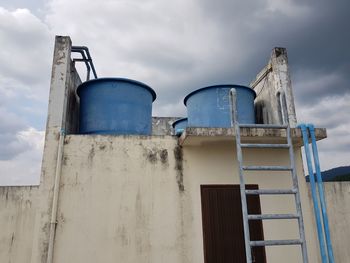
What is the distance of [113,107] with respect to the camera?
5414 mm

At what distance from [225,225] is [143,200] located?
1395mm

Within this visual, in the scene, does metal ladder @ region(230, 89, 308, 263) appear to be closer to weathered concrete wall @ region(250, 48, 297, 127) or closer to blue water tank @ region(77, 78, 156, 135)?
weathered concrete wall @ region(250, 48, 297, 127)

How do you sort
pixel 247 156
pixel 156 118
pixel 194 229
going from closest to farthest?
pixel 194 229 → pixel 247 156 → pixel 156 118

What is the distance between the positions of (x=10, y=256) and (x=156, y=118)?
19.5 feet

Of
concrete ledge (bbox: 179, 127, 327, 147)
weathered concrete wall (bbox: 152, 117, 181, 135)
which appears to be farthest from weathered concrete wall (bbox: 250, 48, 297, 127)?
weathered concrete wall (bbox: 152, 117, 181, 135)

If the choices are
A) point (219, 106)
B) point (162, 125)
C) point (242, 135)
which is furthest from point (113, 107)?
point (162, 125)

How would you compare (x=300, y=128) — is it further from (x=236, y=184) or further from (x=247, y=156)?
(x=236, y=184)

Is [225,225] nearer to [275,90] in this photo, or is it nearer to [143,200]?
[143,200]

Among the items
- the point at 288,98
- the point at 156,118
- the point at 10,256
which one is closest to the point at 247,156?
the point at 288,98

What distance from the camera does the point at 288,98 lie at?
5.55 metres

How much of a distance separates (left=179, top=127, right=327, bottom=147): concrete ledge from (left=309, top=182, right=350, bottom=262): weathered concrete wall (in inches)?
54.5

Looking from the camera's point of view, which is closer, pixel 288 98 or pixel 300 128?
pixel 300 128

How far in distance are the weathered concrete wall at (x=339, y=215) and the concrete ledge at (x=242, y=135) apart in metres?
1.38

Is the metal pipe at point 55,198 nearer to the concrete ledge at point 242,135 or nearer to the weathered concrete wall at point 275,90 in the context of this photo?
the concrete ledge at point 242,135
